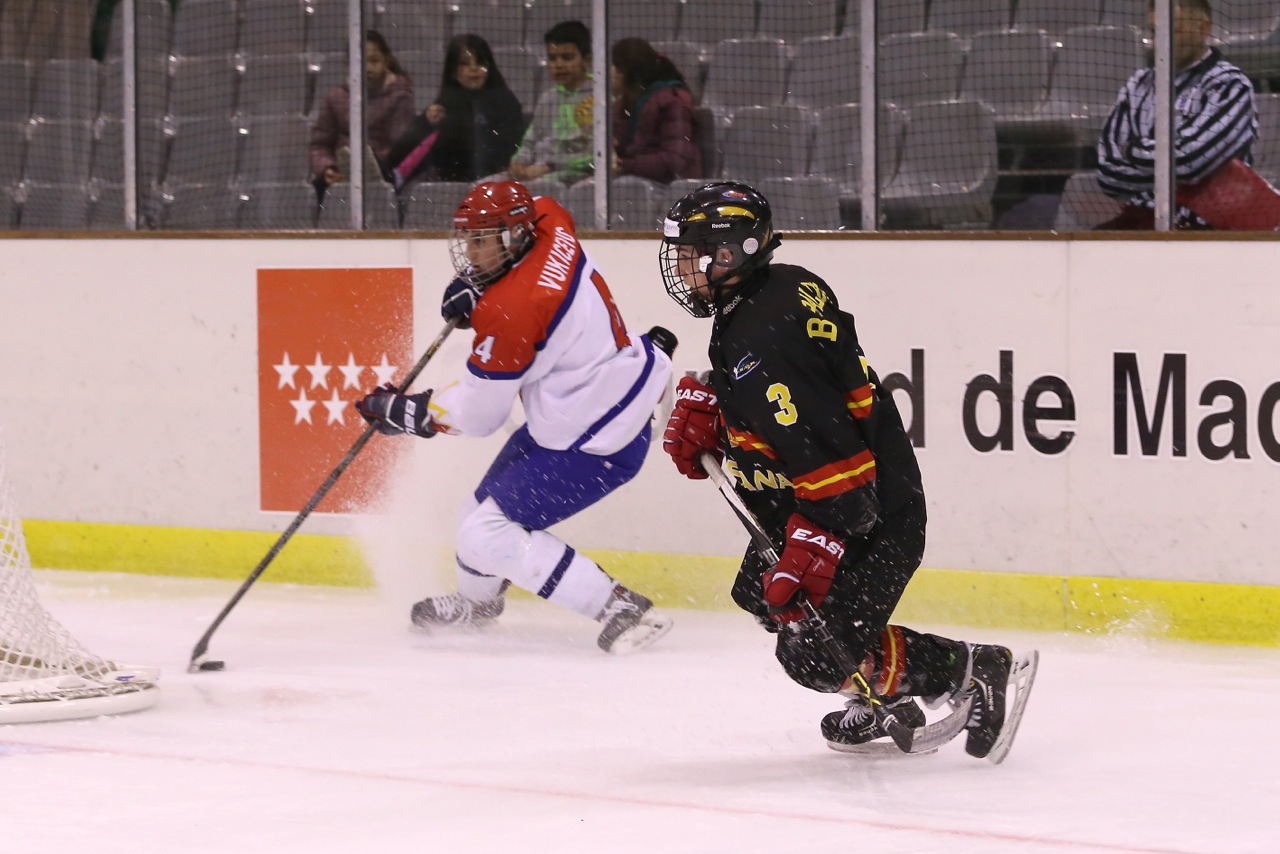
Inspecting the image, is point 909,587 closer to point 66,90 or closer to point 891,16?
point 891,16

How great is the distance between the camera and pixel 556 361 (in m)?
4.56

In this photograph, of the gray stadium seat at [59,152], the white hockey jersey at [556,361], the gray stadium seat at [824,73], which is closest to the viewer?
the white hockey jersey at [556,361]

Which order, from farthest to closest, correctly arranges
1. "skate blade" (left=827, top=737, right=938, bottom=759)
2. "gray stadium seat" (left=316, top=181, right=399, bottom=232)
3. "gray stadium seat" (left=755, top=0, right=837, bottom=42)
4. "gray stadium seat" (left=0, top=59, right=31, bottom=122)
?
"gray stadium seat" (left=0, top=59, right=31, bottom=122) → "gray stadium seat" (left=316, top=181, right=399, bottom=232) → "gray stadium seat" (left=755, top=0, right=837, bottom=42) → "skate blade" (left=827, top=737, right=938, bottom=759)

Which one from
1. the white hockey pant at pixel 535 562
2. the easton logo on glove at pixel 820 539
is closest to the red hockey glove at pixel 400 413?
the white hockey pant at pixel 535 562

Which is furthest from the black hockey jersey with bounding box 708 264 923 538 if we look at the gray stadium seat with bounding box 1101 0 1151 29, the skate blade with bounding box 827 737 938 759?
the gray stadium seat with bounding box 1101 0 1151 29

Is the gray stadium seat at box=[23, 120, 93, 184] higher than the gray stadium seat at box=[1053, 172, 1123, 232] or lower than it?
higher

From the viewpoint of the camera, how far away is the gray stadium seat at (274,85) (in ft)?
19.9

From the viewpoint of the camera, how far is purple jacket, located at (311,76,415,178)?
5785 millimetres

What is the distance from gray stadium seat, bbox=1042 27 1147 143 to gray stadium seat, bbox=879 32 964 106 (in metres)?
0.29

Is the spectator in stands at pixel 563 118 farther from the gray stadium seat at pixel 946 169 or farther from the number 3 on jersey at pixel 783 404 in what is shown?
the number 3 on jersey at pixel 783 404

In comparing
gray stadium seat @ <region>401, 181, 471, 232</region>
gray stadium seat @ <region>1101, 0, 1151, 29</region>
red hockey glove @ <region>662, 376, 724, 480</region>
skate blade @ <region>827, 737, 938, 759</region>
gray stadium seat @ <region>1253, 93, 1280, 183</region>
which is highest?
gray stadium seat @ <region>1101, 0, 1151, 29</region>

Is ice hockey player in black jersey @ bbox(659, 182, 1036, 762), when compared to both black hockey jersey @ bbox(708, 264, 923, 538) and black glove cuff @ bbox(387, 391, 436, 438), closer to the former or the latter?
black hockey jersey @ bbox(708, 264, 923, 538)

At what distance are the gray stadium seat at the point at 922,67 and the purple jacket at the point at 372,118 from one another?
161 centimetres

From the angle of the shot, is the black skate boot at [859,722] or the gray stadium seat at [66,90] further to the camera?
the gray stadium seat at [66,90]
